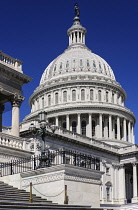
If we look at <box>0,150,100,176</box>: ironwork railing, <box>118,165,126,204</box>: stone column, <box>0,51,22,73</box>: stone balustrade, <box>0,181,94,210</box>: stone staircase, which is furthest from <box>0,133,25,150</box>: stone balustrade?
<box>118,165,126,204</box>: stone column

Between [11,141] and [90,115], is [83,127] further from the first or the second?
[11,141]

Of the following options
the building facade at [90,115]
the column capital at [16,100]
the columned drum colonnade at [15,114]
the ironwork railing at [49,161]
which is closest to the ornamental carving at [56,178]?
the ironwork railing at [49,161]

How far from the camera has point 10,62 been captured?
40.4m

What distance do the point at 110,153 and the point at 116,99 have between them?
2870cm

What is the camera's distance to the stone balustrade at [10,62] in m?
39.4

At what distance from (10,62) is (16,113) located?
17.4 feet

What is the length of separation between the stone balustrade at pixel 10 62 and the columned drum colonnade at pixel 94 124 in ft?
162

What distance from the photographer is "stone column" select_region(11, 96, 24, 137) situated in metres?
38.7

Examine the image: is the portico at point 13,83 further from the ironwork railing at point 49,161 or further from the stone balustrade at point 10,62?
the ironwork railing at point 49,161

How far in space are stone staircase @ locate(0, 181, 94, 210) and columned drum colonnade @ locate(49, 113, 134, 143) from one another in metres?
64.0

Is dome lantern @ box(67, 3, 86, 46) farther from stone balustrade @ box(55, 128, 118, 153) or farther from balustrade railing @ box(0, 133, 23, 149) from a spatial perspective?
balustrade railing @ box(0, 133, 23, 149)

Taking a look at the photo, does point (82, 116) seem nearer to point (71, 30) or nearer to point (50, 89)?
point (50, 89)

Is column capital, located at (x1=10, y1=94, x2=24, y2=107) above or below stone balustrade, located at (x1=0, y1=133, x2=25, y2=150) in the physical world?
above

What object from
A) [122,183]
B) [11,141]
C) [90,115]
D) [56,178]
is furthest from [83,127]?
[56,178]
